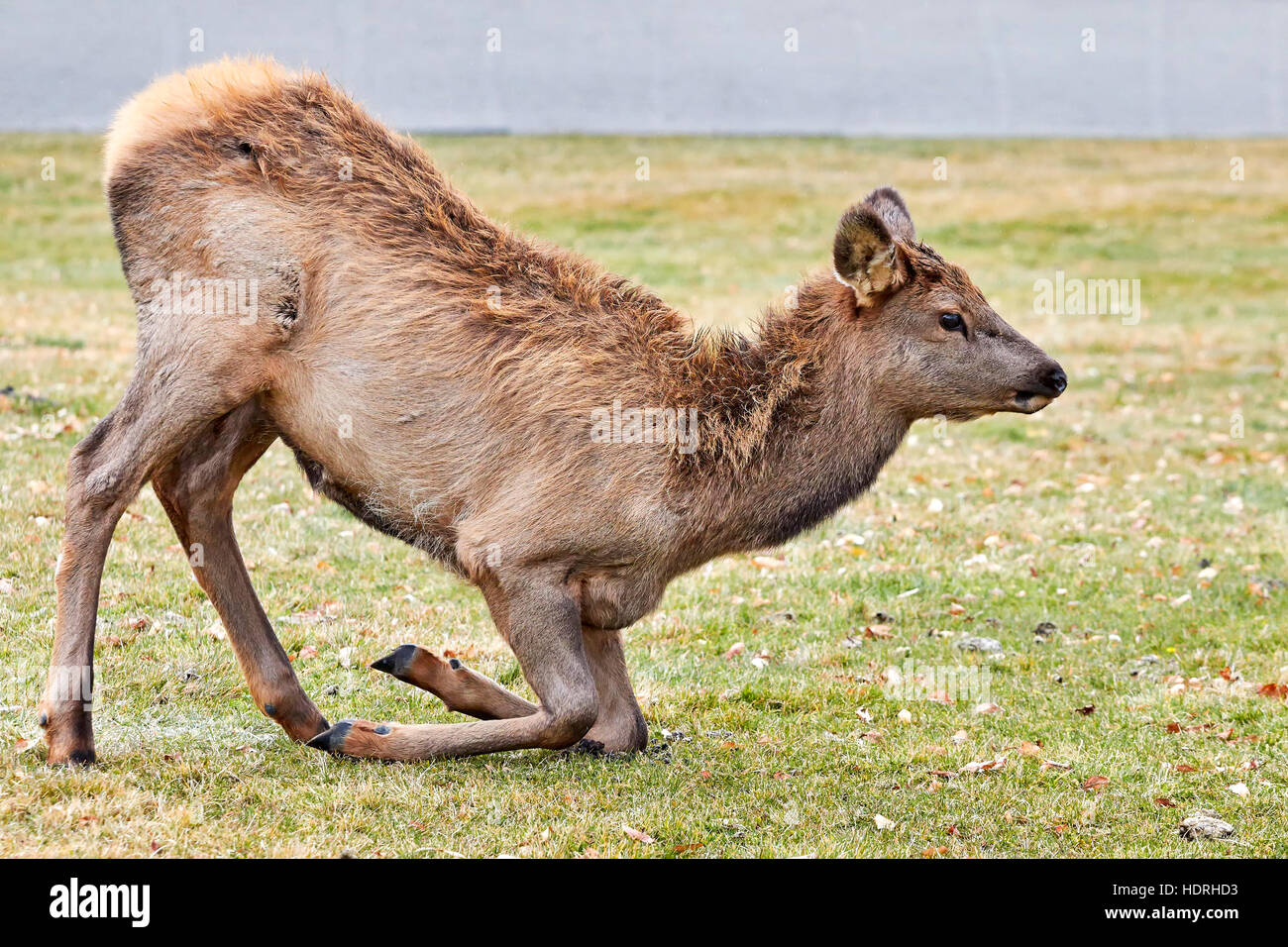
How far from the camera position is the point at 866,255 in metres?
6.11

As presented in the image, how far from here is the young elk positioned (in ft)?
19.0

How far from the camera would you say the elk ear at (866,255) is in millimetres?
6000

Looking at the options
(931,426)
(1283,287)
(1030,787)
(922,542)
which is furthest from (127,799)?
(1283,287)

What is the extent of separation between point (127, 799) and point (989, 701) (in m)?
4.38

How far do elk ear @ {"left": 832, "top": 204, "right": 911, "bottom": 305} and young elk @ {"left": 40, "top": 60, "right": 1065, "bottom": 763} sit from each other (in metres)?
0.01

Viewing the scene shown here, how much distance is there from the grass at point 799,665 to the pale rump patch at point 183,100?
251 centimetres

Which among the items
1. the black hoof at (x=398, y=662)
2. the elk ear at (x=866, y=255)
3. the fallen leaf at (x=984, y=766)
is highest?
the elk ear at (x=866, y=255)

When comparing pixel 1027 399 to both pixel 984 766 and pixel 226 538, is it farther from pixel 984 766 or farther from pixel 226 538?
pixel 226 538

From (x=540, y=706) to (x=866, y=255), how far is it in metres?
2.42

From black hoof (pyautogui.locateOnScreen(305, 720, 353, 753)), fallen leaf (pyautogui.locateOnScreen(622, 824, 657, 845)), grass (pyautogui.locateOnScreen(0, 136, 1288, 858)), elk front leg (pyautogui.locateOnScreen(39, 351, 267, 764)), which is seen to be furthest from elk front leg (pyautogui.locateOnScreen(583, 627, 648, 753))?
elk front leg (pyautogui.locateOnScreen(39, 351, 267, 764))

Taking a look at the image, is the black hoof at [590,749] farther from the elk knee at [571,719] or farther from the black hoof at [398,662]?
the black hoof at [398,662]

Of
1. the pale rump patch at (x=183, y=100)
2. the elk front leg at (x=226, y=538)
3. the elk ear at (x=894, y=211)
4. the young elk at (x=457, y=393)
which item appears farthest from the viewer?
the elk ear at (x=894, y=211)

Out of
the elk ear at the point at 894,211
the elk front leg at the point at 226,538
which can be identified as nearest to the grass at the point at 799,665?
the elk front leg at the point at 226,538

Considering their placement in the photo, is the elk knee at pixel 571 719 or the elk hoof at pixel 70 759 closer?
the elk hoof at pixel 70 759
